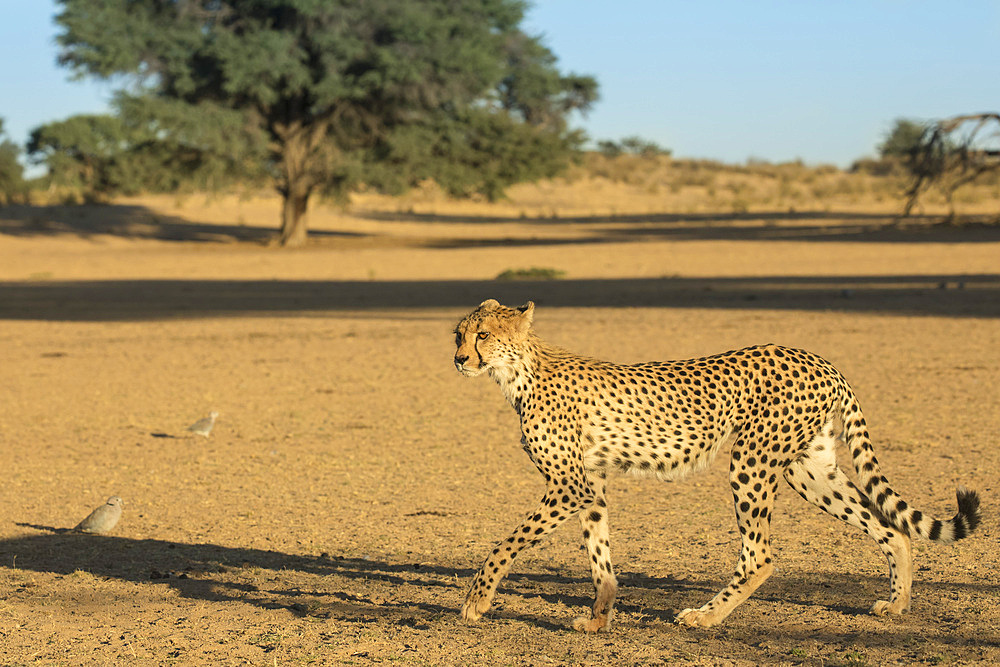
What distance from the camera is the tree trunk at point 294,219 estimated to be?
4175cm

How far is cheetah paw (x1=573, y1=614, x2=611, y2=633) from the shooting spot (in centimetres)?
497

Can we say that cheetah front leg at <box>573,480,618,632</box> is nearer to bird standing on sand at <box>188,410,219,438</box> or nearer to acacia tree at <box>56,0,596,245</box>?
bird standing on sand at <box>188,410,219,438</box>

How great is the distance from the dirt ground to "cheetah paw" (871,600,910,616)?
43mm

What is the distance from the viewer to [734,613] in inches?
207

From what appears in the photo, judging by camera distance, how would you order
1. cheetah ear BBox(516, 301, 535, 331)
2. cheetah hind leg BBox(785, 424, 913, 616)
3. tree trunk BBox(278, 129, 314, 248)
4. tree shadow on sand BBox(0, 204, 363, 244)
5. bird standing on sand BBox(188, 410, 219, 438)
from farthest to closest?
tree shadow on sand BBox(0, 204, 363, 244)
tree trunk BBox(278, 129, 314, 248)
bird standing on sand BBox(188, 410, 219, 438)
cheetah hind leg BBox(785, 424, 913, 616)
cheetah ear BBox(516, 301, 535, 331)

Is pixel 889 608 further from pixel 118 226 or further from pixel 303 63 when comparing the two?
pixel 118 226

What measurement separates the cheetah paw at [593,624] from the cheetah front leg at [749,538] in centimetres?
38

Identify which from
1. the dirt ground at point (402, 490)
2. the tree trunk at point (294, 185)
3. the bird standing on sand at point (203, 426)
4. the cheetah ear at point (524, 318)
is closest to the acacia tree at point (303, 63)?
the tree trunk at point (294, 185)

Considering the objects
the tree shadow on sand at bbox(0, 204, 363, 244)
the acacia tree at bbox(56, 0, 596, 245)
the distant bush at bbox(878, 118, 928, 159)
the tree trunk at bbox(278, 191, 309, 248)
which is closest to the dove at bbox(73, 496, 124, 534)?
the acacia tree at bbox(56, 0, 596, 245)

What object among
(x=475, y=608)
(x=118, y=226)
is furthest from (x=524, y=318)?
(x=118, y=226)

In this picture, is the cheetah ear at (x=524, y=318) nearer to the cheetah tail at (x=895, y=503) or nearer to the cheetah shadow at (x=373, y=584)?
the cheetah shadow at (x=373, y=584)

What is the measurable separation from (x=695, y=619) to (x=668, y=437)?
31.0 inches

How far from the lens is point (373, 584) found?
589cm

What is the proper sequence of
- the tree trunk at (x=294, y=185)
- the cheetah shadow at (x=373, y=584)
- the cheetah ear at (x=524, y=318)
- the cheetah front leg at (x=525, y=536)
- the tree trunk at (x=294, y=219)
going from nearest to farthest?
the cheetah front leg at (x=525, y=536), the cheetah ear at (x=524, y=318), the cheetah shadow at (x=373, y=584), the tree trunk at (x=294, y=185), the tree trunk at (x=294, y=219)
